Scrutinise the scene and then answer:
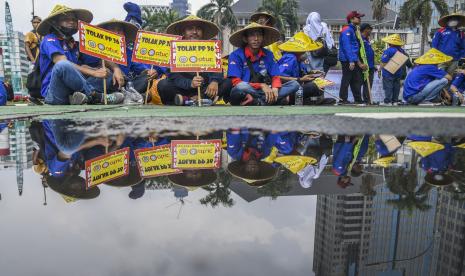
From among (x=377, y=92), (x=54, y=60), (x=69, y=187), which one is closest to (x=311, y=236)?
(x=69, y=187)

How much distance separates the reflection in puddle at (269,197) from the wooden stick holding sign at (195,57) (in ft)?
14.2

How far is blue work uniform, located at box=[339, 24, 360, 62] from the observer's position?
7.42 m

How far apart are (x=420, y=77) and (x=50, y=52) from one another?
19.7 feet

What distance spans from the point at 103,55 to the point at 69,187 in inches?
208

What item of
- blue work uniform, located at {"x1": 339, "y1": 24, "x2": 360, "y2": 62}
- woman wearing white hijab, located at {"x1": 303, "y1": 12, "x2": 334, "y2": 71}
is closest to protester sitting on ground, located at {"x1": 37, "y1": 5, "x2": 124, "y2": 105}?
woman wearing white hijab, located at {"x1": 303, "y1": 12, "x2": 334, "y2": 71}

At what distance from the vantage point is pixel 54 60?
5582 mm

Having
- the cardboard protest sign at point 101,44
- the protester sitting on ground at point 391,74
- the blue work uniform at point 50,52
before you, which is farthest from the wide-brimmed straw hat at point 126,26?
the protester sitting on ground at point 391,74

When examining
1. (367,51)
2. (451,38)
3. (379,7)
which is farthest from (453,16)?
(379,7)

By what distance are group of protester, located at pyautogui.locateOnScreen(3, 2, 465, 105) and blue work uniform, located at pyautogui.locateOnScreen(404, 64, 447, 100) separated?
0.6 inches

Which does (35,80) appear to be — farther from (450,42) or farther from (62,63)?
(450,42)

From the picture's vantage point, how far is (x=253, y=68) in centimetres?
620

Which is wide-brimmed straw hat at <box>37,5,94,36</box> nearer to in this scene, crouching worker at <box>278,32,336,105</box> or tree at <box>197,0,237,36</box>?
crouching worker at <box>278,32,336,105</box>

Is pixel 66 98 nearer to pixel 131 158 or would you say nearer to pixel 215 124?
pixel 215 124

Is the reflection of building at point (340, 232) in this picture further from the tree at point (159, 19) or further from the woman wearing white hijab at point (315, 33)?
the tree at point (159, 19)
